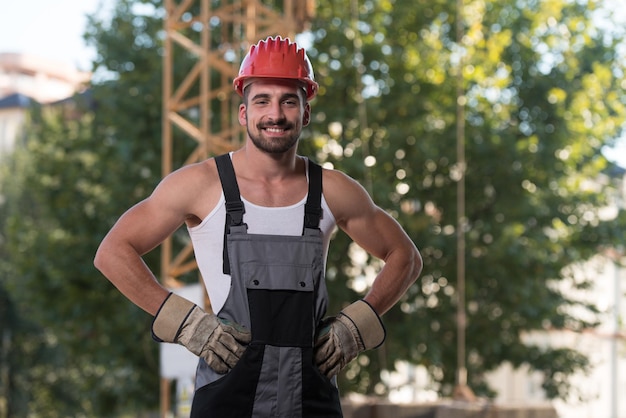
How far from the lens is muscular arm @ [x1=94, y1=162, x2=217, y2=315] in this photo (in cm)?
315

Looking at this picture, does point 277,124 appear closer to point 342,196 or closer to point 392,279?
point 342,196

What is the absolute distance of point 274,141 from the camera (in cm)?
321

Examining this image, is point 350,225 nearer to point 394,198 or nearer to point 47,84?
point 394,198

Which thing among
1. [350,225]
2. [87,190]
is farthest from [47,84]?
[350,225]

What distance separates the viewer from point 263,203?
126 inches

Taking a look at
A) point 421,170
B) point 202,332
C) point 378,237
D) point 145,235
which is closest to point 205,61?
point 421,170

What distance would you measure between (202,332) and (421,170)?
60.4 ft

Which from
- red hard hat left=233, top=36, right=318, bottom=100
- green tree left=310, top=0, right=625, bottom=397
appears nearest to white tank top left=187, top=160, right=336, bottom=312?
red hard hat left=233, top=36, right=318, bottom=100

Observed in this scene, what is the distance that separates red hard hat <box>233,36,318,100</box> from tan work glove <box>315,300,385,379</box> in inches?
23.8

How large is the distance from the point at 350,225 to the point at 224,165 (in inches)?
14.9

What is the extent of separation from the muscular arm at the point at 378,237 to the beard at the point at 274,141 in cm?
16

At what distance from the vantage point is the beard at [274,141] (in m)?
3.21

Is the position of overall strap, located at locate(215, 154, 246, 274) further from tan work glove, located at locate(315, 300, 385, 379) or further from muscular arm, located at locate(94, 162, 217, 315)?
tan work glove, located at locate(315, 300, 385, 379)

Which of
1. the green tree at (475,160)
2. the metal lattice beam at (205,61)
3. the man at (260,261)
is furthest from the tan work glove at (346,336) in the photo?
the green tree at (475,160)
